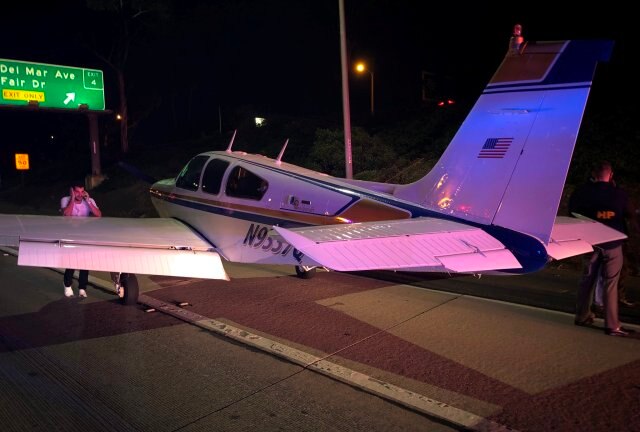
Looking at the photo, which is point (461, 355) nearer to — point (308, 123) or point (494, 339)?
point (494, 339)

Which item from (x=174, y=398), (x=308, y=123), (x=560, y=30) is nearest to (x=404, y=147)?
(x=560, y=30)

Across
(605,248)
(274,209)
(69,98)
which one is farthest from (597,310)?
(69,98)

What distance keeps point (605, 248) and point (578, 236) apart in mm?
509

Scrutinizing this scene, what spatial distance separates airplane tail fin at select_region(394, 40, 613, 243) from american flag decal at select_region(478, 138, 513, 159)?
10 millimetres

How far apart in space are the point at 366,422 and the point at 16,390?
326 centimetres

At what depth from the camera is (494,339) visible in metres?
5.80

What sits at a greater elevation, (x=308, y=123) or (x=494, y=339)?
(x=308, y=123)

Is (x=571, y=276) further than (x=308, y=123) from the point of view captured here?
No

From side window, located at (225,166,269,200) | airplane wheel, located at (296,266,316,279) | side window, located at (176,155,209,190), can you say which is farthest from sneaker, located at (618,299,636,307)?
side window, located at (176,155,209,190)

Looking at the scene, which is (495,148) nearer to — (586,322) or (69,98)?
(586,322)

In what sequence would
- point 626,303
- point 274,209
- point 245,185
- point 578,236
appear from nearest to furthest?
point 578,236
point 626,303
point 274,209
point 245,185

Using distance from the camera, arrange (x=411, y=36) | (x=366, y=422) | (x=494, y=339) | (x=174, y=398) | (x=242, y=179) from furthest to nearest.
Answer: (x=411, y=36), (x=242, y=179), (x=494, y=339), (x=174, y=398), (x=366, y=422)

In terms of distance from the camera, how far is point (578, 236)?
5547 mm

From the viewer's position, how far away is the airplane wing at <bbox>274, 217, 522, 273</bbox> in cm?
376
